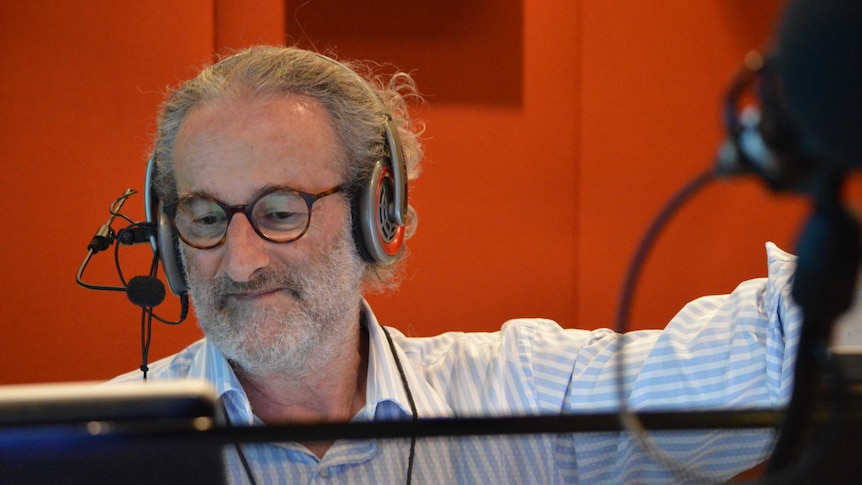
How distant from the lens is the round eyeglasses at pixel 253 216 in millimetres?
1344

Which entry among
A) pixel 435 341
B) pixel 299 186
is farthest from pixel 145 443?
pixel 435 341

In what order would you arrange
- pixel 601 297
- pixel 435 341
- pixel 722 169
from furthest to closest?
pixel 601 297
pixel 435 341
pixel 722 169

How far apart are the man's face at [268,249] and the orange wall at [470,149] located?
30.5 inches

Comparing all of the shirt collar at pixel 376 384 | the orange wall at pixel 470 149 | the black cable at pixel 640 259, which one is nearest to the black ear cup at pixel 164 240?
the shirt collar at pixel 376 384

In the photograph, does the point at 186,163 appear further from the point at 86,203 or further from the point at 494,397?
the point at 86,203

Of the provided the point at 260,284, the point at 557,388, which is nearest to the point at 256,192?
the point at 260,284

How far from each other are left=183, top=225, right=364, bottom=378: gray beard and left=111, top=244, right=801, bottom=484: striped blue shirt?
2.4 inches

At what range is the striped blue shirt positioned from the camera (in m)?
0.55

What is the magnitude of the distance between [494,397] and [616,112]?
1.21 meters

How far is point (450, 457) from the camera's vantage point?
550 millimetres

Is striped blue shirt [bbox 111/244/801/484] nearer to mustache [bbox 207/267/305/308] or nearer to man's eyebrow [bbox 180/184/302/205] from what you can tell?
mustache [bbox 207/267/305/308]

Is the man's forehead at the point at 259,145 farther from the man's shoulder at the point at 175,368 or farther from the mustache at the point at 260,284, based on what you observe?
the man's shoulder at the point at 175,368

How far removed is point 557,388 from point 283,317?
44 centimetres

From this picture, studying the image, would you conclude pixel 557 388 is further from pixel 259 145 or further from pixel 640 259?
pixel 640 259
